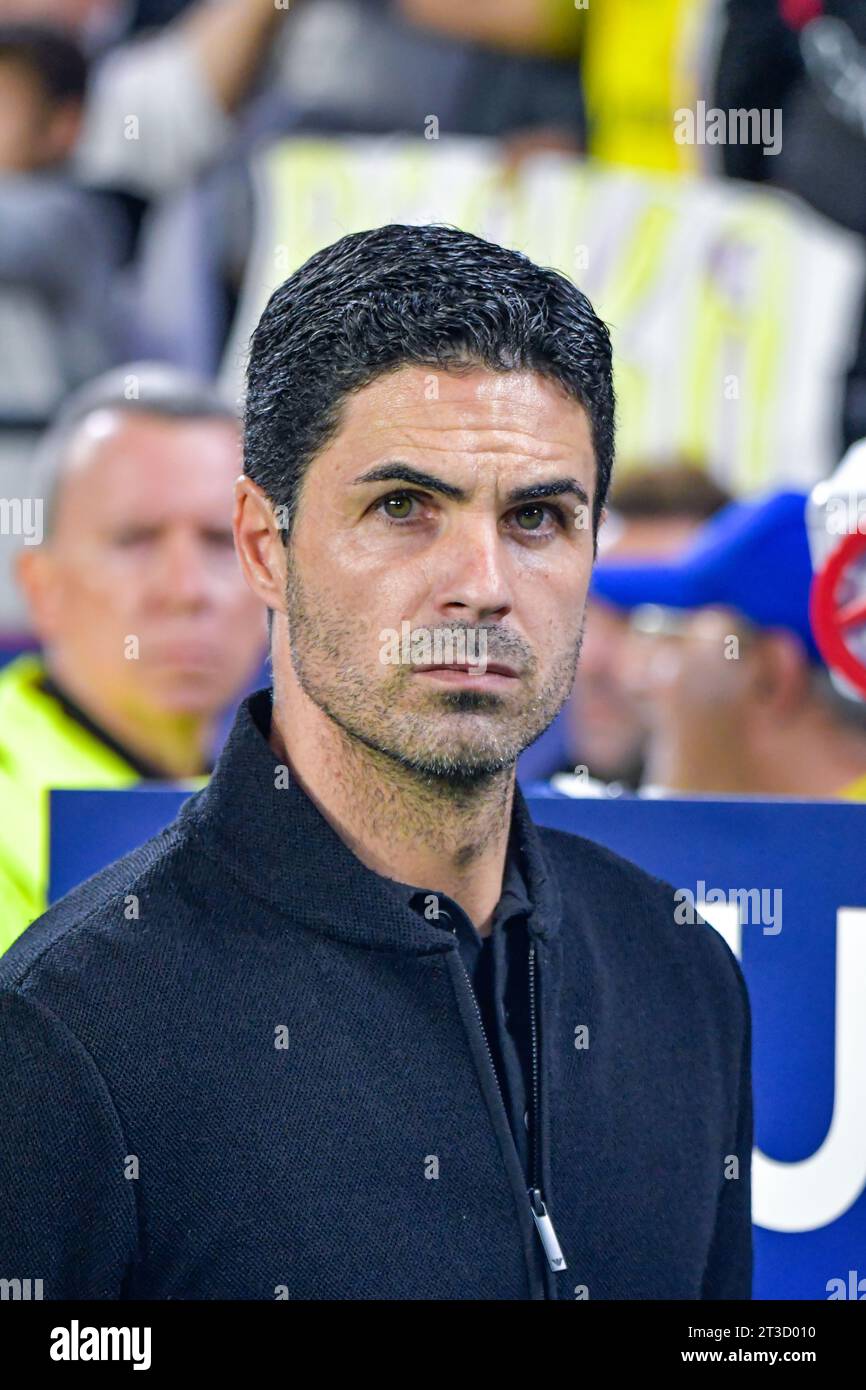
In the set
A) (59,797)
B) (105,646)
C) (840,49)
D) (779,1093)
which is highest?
(840,49)

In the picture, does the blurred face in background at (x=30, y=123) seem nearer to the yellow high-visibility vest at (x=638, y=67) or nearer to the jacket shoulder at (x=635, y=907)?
the yellow high-visibility vest at (x=638, y=67)

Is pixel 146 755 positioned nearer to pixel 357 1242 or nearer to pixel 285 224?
pixel 285 224

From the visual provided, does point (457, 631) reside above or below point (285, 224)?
→ below

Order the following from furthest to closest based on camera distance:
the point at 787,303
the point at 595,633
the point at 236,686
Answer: the point at 787,303, the point at 595,633, the point at 236,686

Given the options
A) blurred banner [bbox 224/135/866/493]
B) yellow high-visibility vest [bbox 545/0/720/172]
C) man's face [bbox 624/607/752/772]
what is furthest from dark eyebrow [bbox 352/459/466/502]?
yellow high-visibility vest [bbox 545/0/720/172]

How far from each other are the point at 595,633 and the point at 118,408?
104 centimetres

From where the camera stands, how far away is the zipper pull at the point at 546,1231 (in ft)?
3.78

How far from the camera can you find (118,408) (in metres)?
2.91

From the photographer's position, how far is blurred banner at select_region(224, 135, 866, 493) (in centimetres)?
346

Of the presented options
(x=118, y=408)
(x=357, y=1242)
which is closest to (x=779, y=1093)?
(x=357, y=1242)

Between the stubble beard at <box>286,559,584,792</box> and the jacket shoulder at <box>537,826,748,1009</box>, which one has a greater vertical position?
the stubble beard at <box>286,559,584,792</box>

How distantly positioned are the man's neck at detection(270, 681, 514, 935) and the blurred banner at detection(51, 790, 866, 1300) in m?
0.26

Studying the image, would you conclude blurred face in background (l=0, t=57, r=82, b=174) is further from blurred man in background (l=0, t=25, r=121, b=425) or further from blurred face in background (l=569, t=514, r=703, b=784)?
blurred face in background (l=569, t=514, r=703, b=784)

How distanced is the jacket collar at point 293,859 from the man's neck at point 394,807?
2 centimetres
